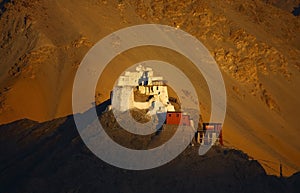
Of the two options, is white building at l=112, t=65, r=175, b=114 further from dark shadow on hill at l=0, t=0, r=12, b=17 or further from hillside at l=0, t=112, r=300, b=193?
dark shadow on hill at l=0, t=0, r=12, b=17

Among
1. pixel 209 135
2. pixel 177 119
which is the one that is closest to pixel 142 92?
pixel 177 119

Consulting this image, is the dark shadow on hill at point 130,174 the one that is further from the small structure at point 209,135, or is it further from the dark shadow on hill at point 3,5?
the dark shadow on hill at point 3,5

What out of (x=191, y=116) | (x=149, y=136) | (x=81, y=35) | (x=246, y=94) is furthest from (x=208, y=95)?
(x=149, y=136)

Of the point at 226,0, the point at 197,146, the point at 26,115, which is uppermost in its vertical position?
the point at 226,0

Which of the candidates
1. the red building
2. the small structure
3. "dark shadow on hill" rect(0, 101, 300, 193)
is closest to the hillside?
"dark shadow on hill" rect(0, 101, 300, 193)

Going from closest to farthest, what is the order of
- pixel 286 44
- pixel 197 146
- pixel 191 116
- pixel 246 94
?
pixel 197 146 < pixel 191 116 < pixel 246 94 < pixel 286 44

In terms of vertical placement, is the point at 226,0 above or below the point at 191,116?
above

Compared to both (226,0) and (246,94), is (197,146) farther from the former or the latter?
(226,0)
